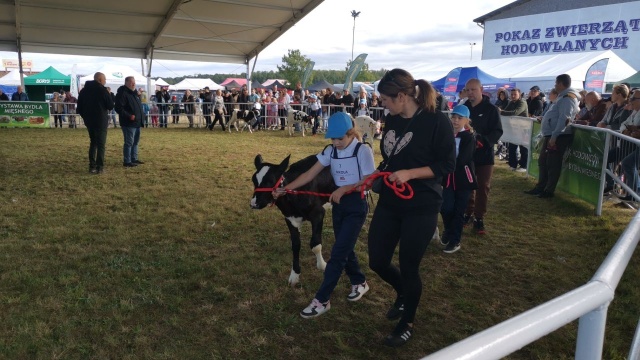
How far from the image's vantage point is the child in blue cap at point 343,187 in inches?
146

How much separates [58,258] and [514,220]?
657 centimetres

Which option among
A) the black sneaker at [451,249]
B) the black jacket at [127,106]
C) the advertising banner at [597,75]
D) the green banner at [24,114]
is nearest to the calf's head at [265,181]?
the black sneaker at [451,249]

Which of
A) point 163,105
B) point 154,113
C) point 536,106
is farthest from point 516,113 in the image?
point 154,113

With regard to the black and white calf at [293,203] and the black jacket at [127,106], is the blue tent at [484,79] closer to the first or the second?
the black jacket at [127,106]

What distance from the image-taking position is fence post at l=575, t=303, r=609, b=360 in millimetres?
1157

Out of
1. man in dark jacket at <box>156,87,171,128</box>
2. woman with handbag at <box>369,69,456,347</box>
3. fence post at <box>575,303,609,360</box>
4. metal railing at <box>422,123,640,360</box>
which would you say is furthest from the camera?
man in dark jacket at <box>156,87,171,128</box>

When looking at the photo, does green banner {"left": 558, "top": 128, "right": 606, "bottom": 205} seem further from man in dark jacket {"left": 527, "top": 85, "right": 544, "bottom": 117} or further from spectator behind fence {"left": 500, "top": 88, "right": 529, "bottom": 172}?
man in dark jacket {"left": 527, "top": 85, "right": 544, "bottom": 117}

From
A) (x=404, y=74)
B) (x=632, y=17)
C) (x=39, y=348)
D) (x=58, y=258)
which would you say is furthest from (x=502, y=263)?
(x=632, y=17)

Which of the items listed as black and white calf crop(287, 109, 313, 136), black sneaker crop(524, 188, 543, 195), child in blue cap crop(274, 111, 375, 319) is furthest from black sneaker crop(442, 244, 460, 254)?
black and white calf crop(287, 109, 313, 136)

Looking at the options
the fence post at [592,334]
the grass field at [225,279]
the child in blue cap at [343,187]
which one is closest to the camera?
the fence post at [592,334]

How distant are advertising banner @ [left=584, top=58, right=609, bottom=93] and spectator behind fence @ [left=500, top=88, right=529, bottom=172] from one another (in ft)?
39.6

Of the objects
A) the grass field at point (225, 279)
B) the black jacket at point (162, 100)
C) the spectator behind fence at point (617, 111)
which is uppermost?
the black jacket at point (162, 100)

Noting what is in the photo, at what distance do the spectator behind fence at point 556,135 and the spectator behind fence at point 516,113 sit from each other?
96.8 inches

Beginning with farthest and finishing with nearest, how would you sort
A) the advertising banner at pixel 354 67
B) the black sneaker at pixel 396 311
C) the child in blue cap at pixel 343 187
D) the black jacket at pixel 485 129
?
1. the advertising banner at pixel 354 67
2. the black jacket at pixel 485 129
3. the black sneaker at pixel 396 311
4. the child in blue cap at pixel 343 187
